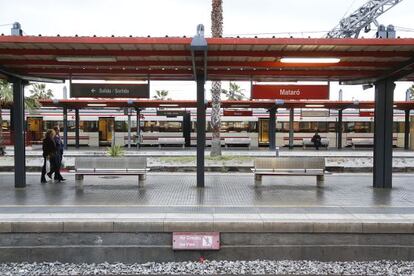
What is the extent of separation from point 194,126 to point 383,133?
18.7 metres

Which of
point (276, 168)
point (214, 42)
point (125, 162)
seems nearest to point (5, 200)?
point (125, 162)

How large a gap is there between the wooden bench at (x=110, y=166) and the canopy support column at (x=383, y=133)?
20.5 feet

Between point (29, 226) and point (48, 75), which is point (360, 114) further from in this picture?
point (29, 226)

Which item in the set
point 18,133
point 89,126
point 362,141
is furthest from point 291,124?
point 18,133

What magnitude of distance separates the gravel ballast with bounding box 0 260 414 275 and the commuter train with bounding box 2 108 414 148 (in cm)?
2184

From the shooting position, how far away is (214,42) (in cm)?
784

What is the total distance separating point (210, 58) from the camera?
9180 millimetres

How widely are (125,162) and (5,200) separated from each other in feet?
10.3

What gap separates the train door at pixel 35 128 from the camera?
1112 inches

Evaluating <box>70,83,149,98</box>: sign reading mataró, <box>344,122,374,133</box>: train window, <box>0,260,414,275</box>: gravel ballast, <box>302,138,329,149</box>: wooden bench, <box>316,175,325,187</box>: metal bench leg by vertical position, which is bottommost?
<box>0,260,414,275</box>: gravel ballast

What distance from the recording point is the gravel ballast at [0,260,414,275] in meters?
6.02

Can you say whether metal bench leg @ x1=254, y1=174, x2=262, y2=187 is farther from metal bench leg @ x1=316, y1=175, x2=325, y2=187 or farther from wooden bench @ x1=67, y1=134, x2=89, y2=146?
wooden bench @ x1=67, y1=134, x2=89, y2=146

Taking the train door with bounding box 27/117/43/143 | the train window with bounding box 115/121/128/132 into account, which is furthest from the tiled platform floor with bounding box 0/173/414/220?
the train door with bounding box 27/117/43/143

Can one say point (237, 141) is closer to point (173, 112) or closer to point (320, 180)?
point (173, 112)
